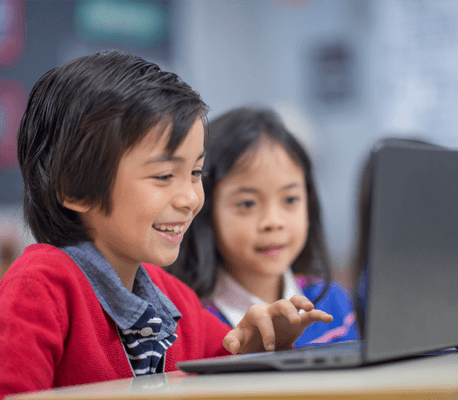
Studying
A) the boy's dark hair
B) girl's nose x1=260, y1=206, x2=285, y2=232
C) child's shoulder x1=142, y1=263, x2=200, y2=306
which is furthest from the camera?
girl's nose x1=260, y1=206, x2=285, y2=232

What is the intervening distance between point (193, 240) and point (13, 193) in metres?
2.16

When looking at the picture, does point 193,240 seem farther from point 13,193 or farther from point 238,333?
point 13,193

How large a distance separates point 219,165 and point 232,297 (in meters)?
0.28

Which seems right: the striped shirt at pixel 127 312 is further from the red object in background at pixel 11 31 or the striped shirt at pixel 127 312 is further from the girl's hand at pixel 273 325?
the red object in background at pixel 11 31

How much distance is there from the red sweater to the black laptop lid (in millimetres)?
301

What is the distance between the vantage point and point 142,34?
11.3ft

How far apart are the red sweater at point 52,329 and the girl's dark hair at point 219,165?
20.2 inches

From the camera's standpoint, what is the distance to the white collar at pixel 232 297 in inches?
45.7

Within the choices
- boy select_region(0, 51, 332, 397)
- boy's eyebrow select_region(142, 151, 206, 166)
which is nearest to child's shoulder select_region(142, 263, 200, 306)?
boy select_region(0, 51, 332, 397)

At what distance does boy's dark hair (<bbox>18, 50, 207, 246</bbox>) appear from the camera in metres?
0.63

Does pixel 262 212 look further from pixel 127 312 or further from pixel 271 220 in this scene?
pixel 127 312

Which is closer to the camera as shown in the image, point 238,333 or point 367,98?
point 238,333

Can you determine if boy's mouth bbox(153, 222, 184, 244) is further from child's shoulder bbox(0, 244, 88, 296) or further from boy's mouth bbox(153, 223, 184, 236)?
child's shoulder bbox(0, 244, 88, 296)

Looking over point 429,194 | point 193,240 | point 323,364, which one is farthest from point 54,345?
point 193,240
